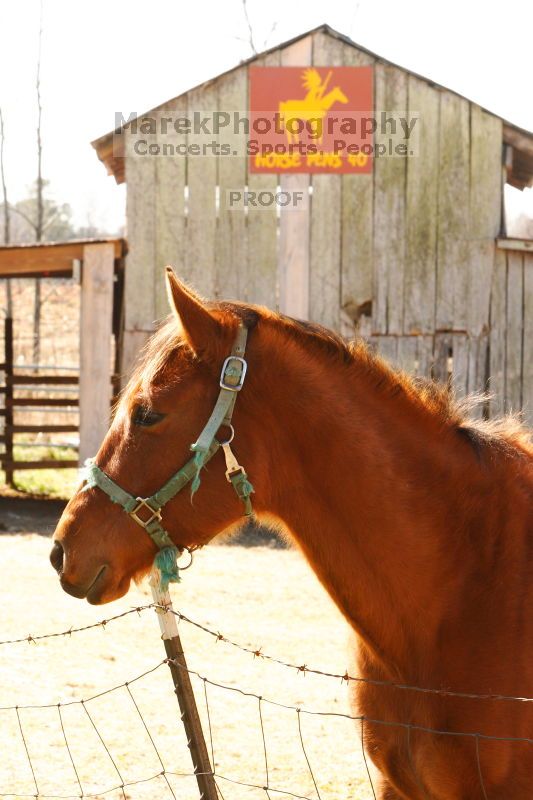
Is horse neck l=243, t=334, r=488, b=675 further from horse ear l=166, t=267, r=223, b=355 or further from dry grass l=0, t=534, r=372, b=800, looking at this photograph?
dry grass l=0, t=534, r=372, b=800

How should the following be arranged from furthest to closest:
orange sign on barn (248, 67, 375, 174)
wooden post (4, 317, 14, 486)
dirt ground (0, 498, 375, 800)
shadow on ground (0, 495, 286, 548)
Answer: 1. wooden post (4, 317, 14, 486)
2. shadow on ground (0, 495, 286, 548)
3. orange sign on barn (248, 67, 375, 174)
4. dirt ground (0, 498, 375, 800)

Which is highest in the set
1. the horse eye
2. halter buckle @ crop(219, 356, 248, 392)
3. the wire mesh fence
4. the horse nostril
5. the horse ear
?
the horse ear

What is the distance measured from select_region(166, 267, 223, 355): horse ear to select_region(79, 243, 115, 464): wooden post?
323 inches

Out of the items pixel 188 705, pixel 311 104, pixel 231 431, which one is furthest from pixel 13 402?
pixel 231 431

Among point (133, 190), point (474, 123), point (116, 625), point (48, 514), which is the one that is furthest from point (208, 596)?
point (474, 123)

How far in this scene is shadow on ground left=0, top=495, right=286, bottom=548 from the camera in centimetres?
1056

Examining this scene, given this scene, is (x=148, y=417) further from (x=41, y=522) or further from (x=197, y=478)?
(x=41, y=522)

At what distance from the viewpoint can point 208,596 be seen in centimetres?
794

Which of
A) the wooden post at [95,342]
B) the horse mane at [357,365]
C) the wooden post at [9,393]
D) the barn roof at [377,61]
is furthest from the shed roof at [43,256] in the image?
the horse mane at [357,365]

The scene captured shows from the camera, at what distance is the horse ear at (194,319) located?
8.25ft

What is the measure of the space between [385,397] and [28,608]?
5552mm

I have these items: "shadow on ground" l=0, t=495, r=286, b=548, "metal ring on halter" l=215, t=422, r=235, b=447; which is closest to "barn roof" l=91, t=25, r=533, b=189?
"shadow on ground" l=0, t=495, r=286, b=548

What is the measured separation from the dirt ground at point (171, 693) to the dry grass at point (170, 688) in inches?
0.5

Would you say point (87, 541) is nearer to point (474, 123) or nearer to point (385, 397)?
point (385, 397)
